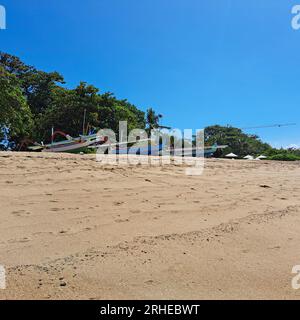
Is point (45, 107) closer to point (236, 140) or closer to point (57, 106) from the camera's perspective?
point (57, 106)

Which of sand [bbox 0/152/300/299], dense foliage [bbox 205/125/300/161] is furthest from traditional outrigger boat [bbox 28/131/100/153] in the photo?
dense foliage [bbox 205/125/300/161]

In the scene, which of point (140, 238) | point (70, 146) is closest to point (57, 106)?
point (70, 146)

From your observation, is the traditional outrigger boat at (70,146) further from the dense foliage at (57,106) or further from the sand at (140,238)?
the dense foliage at (57,106)

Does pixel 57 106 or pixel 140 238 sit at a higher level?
pixel 57 106

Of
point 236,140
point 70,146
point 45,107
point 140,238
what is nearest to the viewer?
point 140,238

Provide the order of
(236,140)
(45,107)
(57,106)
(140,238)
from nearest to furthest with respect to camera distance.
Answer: (140,238) < (57,106) < (45,107) < (236,140)

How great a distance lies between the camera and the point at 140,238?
8.35ft

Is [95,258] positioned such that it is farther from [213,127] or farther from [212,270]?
[213,127]

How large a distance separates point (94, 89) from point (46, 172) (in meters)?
24.4

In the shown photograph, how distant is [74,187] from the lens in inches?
160

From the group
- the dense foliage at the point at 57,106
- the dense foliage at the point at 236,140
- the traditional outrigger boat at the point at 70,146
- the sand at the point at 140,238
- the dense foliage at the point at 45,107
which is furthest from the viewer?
the dense foliage at the point at 236,140

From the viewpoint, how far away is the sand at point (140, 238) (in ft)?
5.85

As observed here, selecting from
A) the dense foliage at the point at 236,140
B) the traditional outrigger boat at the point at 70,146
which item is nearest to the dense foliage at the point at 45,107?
the traditional outrigger boat at the point at 70,146

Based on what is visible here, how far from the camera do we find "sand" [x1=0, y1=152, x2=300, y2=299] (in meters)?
1.78
